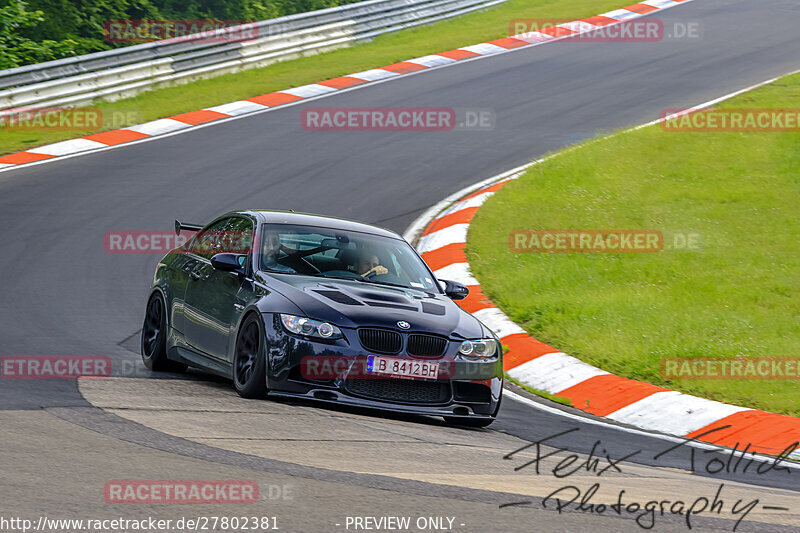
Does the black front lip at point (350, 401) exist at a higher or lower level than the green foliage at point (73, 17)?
lower

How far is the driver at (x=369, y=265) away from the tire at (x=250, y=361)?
3.63ft

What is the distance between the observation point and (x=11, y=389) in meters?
7.64

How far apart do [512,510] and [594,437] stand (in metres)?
2.82

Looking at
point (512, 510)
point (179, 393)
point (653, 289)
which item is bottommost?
point (653, 289)

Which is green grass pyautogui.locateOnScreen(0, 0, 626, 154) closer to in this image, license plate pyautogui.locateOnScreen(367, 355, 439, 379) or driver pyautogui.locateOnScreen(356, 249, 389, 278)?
driver pyautogui.locateOnScreen(356, 249, 389, 278)

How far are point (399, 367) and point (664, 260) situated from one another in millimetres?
5886

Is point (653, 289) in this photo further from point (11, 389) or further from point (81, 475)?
point (81, 475)

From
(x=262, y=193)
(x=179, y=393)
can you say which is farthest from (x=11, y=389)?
(x=262, y=193)

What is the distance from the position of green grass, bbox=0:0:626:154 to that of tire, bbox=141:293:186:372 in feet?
29.9

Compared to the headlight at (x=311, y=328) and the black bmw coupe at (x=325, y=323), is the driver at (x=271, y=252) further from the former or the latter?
the headlight at (x=311, y=328)

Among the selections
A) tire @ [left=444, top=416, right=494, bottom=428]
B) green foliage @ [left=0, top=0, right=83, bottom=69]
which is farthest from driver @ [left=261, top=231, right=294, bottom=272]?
green foliage @ [left=0, top=0, right=83, bottom=69]

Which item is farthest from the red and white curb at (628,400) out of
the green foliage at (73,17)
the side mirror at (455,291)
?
the green foliage at (73,17)

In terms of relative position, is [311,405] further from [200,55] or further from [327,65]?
[327,65]

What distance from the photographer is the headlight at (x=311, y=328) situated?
7531 mm
